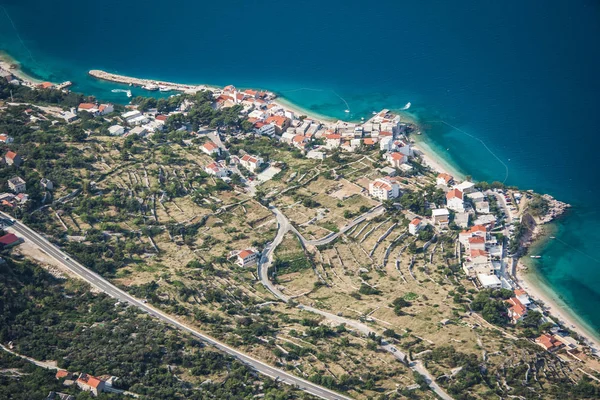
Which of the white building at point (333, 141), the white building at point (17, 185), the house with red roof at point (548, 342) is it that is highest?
the white building at point (333, 141)

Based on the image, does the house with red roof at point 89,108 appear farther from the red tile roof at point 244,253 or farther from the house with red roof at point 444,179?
the house with red roof at point 444,179

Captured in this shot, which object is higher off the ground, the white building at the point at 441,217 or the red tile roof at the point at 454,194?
the red tile roof at the point at 454,194

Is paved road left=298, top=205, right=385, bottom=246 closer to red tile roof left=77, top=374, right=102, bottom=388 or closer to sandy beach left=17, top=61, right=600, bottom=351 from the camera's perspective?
sandy beach left=17, top=61, right=600, bottom=351

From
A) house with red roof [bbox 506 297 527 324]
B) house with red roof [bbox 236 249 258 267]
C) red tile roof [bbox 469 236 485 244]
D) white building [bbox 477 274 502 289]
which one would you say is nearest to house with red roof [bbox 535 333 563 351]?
house with red roof [bbox 506 297 527 324]

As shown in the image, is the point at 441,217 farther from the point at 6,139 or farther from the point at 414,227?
the point at 6,139

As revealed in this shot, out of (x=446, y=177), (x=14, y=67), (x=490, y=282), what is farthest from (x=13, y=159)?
(x=490, y=282)

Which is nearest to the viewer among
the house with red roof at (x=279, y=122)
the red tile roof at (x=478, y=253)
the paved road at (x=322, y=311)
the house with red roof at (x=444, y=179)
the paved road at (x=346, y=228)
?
the paved road at (x=322, y=311)

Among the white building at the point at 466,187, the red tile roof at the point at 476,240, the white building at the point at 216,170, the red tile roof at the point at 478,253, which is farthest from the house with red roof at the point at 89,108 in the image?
the red tile roof at the point at 478,253
